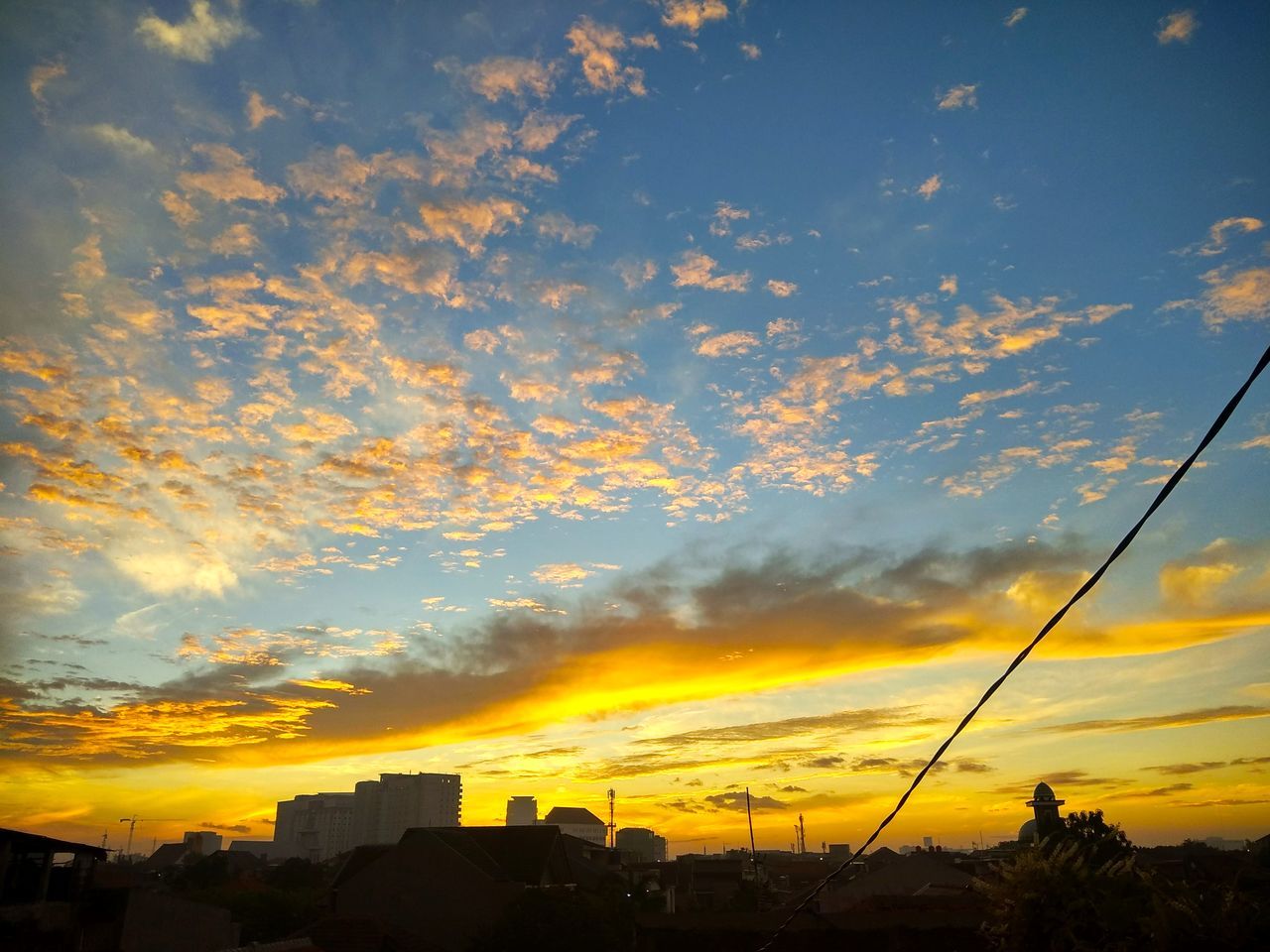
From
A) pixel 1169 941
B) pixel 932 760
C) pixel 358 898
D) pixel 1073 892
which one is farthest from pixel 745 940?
pixel 358 898

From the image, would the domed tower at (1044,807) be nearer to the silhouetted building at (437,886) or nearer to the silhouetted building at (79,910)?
the silhouetted building at (437,886)

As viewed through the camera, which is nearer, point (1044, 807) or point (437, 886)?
point (437, 886)

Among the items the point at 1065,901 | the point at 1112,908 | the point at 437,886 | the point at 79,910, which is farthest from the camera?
the point at 437,886

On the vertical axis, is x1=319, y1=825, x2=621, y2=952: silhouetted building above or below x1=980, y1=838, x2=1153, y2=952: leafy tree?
below

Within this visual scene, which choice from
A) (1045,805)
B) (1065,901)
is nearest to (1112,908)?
(1065,901)

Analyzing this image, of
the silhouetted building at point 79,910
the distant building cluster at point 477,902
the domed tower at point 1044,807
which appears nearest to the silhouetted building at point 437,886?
the distant building cluster at point 477,902

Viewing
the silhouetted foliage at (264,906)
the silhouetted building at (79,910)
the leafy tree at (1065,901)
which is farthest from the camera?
the silhouetted foliage at (264,906)

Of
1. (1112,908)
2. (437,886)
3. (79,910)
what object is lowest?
(437,886)

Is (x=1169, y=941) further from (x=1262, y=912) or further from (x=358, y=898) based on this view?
(x=358, y=898)

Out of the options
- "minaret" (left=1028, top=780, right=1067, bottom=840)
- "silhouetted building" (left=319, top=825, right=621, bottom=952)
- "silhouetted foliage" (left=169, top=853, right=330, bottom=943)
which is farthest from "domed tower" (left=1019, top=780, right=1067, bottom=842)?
"silhouetted foliage" (left=169, top=853, right=330, bottom=943)

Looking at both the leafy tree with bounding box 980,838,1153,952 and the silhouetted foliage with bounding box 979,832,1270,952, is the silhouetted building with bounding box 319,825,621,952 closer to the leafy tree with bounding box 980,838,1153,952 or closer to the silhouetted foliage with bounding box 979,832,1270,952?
the leafy tree with bounding box 980,838,1153,952

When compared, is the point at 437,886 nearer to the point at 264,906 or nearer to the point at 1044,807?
the point at 264,906

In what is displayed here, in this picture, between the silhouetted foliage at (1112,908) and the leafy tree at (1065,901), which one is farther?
the leafy tree at (1065,901)

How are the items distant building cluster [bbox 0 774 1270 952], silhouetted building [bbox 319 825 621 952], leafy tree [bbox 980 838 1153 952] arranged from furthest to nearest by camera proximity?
silhouetted building [bbox 319 825 621 952] → distant building cluster [bbox 0 774 1270 952] → leafy tree [bbox 980 838 1153 952]
